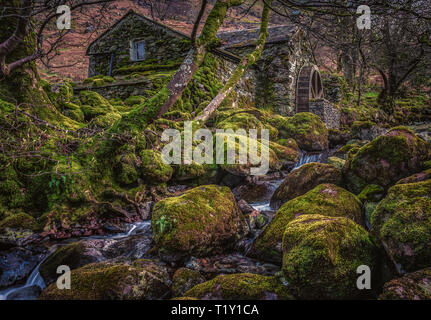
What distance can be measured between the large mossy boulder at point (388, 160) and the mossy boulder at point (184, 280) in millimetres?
3356

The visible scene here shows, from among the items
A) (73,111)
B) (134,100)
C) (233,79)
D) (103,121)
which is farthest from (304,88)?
(73,111)

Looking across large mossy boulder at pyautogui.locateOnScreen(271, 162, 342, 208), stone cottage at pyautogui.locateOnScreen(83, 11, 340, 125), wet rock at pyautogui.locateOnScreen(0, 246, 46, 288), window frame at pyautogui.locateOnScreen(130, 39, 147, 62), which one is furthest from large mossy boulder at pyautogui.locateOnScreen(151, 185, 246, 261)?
window frame at pyautogui.locateOnScreen(130, 39, 147, 62)

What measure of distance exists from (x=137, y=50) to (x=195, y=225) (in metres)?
13.1

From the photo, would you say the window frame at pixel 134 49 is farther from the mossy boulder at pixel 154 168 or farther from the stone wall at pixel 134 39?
the mossy boulder at pixel 154 168

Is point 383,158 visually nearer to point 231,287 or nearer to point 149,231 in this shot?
point 231,287

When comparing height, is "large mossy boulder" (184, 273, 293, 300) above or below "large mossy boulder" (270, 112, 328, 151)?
below

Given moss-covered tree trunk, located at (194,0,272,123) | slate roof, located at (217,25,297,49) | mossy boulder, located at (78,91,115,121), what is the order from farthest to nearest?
1. slate roof, located at (217,25,297,49)
2. mossy boulder, located at (78,91,115,121)
3. moss-covered tree trunk, located at (194,0,272,123)

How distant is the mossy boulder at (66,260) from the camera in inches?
133

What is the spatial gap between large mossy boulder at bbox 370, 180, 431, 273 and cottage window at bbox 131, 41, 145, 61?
13.8 metres

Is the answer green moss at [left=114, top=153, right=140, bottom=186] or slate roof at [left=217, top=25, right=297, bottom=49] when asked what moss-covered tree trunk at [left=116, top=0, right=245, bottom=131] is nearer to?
green moss at [left=114, top=153, right=140, bottom=186]

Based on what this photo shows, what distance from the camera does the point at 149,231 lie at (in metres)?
4.64

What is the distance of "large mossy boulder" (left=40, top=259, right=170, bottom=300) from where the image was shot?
267cm

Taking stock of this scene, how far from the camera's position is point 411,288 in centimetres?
199

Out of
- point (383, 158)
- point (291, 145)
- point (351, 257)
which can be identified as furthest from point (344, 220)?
point (291, 145)
